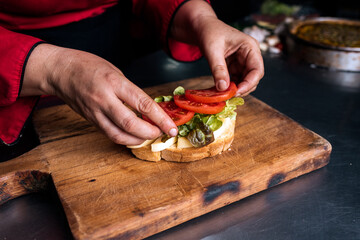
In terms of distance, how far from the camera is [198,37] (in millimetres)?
2061

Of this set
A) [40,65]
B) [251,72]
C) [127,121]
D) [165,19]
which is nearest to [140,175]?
[127,121]

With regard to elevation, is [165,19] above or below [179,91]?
above

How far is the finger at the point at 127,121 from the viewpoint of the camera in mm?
1395

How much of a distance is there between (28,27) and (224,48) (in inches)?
47.6

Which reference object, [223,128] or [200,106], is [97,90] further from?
[223,128]

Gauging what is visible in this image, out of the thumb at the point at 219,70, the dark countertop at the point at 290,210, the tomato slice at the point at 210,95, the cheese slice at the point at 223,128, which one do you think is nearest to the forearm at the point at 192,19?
the thumb at the point at 219,70

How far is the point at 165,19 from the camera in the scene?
90.8 inches

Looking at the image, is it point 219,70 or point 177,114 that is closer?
point 177,114

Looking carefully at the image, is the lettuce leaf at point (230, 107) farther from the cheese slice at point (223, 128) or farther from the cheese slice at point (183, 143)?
the cheese slice at point (183, 143)

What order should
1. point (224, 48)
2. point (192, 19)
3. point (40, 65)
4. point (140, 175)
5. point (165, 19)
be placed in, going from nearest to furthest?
point (40, 65)
point (140, 175)
point (224, 48)
point (192, 19)
point (165, 19)

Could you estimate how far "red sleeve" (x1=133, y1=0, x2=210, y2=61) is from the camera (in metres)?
2.28

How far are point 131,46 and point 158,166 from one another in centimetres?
187

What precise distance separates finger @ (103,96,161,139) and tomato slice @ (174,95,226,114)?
0.26 m

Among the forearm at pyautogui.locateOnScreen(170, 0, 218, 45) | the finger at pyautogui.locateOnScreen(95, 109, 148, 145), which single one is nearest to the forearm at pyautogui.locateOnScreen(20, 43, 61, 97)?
the finger at pyautogui.locateOnScreen(95, 109, 148, 145)
